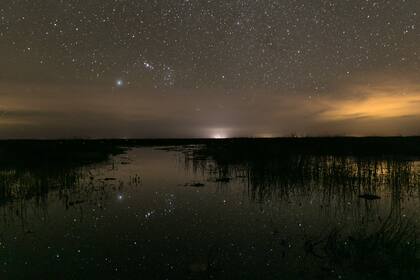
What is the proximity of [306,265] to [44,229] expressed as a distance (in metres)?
6.51

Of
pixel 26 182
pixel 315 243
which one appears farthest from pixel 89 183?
pixel 315 243

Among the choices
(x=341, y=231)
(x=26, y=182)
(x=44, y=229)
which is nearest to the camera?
(x=341, y=231)

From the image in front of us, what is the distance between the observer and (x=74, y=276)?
5.52m

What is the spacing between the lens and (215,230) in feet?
25.9

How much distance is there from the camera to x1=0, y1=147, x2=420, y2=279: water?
18.6 ft

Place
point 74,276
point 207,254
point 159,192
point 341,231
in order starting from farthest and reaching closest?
point 159,192 → point 341,231 → point 207,254 → point 74,276

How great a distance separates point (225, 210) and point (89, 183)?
8.31 m

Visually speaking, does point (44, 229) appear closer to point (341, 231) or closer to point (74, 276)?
point (74, 276)

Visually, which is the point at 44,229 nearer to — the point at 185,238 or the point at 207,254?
the point at 185,238

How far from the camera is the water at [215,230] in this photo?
223 inches

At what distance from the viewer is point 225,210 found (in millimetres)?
9883

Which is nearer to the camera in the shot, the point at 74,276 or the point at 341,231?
the point at 74,276

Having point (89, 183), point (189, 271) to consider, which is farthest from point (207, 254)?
point (89, 183)

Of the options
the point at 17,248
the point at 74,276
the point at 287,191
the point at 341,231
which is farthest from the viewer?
the point at 287,191
